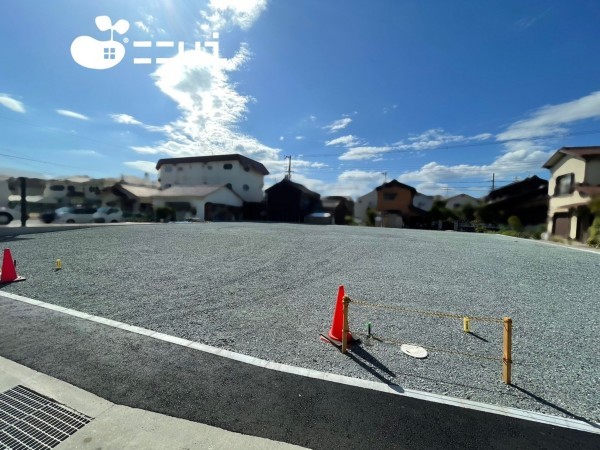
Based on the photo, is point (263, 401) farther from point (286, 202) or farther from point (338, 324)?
point (286, 202)

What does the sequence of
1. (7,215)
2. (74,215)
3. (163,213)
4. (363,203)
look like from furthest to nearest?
(363,203) → (163,213) → (74,215) → (7,215)

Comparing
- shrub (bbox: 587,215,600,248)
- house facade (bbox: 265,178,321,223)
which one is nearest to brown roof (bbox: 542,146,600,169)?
shrub (bbox: 587,215,600,248)

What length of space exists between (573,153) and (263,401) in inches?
952

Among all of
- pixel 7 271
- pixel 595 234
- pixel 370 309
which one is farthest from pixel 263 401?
pixel 595 234

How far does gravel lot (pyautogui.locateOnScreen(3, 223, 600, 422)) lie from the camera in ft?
8.64

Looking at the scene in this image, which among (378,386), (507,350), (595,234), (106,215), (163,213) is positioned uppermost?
(595,234)

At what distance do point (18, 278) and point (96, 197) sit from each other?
37197mm

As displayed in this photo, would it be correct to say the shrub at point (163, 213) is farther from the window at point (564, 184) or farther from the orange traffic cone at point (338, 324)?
the window at point (564, 184)

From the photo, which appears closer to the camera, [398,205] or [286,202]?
[398,205]

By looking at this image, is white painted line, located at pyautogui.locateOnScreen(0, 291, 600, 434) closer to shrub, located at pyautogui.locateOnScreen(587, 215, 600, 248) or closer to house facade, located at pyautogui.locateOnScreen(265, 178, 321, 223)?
shrub, located at pyautogui.locateOnScreen(587, 215, 600, 248)

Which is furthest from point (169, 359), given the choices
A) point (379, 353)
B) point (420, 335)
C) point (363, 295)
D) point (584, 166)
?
point (584, 166)

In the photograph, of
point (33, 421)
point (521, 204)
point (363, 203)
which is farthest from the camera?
point (363, 203)

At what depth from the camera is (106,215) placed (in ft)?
70.8

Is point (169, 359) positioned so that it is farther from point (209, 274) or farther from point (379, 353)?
point (209, 274)
